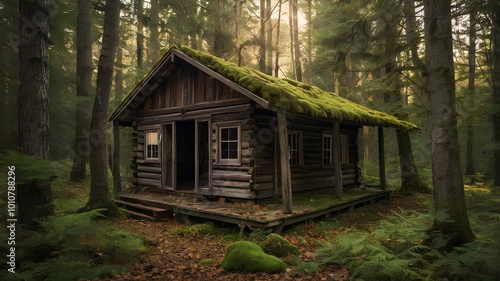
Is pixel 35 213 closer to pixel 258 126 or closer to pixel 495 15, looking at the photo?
pixel 258 126

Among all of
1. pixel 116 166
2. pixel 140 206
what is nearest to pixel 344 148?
pixel 140 206

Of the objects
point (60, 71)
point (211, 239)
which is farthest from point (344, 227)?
point (60, 71)

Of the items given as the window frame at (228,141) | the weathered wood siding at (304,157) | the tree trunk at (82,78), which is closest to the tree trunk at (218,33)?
the tree trunk at (82,78)

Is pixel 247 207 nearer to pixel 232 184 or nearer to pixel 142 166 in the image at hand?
pixel 232 184

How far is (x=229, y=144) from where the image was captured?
10836 mm

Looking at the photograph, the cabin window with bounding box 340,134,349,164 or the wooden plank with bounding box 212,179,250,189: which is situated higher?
the cabin window with bounding box 340,134,349,164

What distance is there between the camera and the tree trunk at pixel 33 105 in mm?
5879

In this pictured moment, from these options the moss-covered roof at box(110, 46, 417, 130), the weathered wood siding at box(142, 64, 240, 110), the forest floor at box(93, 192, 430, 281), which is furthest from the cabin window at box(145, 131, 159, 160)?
the forest floor at box(93, 192, 430, 281)

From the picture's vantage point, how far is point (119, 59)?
22.8 meters

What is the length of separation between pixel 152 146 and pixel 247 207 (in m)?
6.26

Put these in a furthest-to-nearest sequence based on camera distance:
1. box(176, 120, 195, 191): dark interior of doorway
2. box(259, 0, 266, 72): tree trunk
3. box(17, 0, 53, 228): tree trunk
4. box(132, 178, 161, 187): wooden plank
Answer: box(259, 0, 266, 72): tree trunk
box(176, 120, 195, 191): dark interior of doorway
box(132, 178, 161, 187): wooden plank
box(17, 0, 53, 228): tree trunk

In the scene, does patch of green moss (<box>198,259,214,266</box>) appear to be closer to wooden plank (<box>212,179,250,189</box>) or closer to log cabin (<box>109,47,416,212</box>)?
log cabin (<box>109,47,416,212</box>)

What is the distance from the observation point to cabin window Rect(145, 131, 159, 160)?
13320 mm

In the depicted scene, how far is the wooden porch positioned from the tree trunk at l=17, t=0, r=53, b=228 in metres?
4.03
